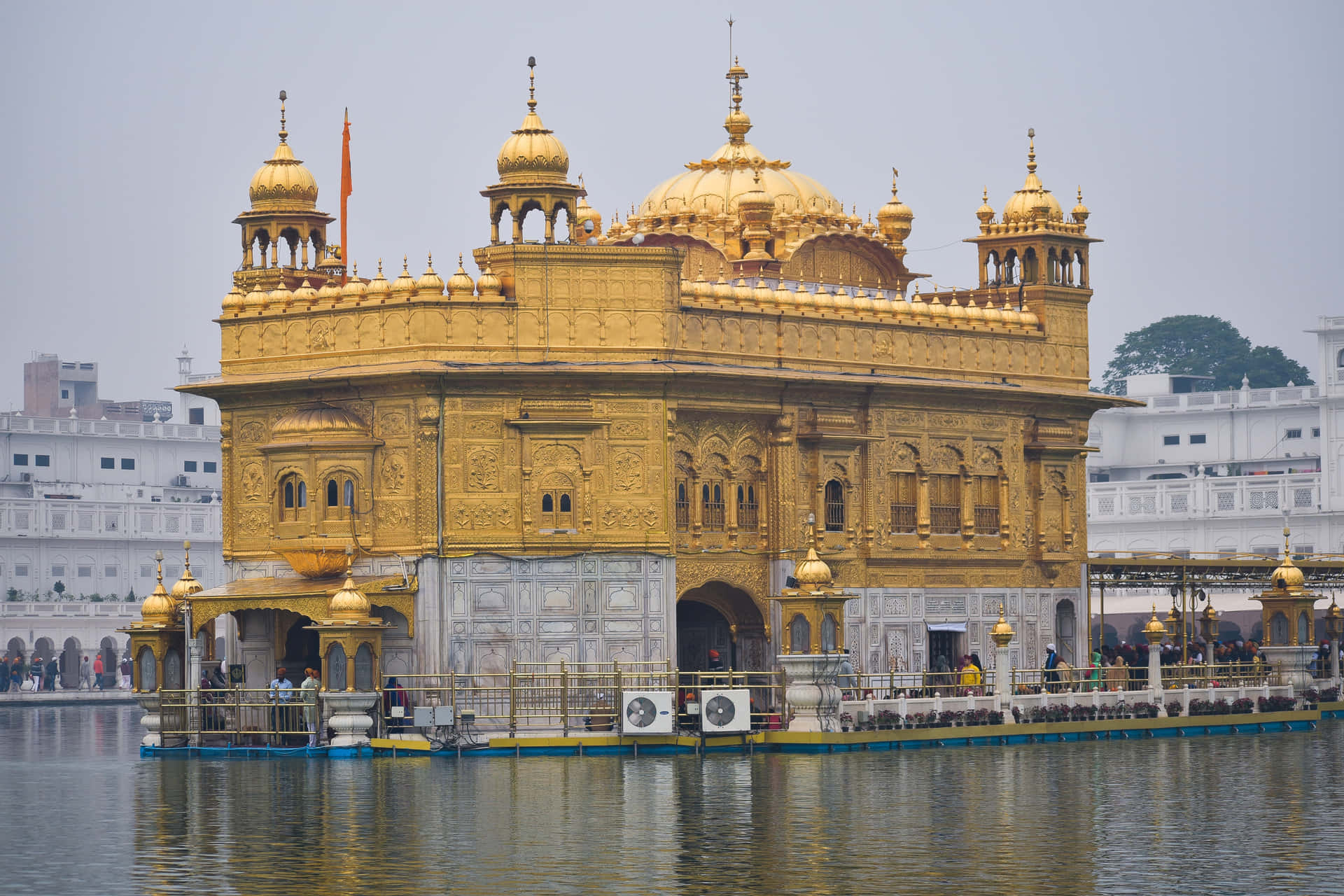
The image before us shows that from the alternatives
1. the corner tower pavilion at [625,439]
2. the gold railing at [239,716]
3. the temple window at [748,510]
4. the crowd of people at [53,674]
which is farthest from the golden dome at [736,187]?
the crowd of people at [53,674]

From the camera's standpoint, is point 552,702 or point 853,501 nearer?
point 552,702

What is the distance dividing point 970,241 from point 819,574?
13.8 m

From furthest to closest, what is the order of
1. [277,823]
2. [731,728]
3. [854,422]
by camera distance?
[854,422] < [731,728] < [277,823]

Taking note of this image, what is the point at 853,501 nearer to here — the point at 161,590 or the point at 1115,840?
the point at 161,590

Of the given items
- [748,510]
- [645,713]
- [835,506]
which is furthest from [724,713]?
[835,506]

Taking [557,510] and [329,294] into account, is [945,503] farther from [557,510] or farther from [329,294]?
[329,294]

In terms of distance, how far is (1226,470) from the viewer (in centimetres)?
10456

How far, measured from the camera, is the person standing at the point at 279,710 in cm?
4128

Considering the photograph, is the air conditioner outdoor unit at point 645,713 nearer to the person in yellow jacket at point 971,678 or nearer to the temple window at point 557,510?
the temple window at point 557,510

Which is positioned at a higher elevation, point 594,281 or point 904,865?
point 594,281

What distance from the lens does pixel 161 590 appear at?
146ft

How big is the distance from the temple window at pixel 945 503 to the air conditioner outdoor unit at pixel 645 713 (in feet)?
38.0

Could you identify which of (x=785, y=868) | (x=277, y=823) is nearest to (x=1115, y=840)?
(x=785, y=868)

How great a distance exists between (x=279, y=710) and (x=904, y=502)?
13513mm
